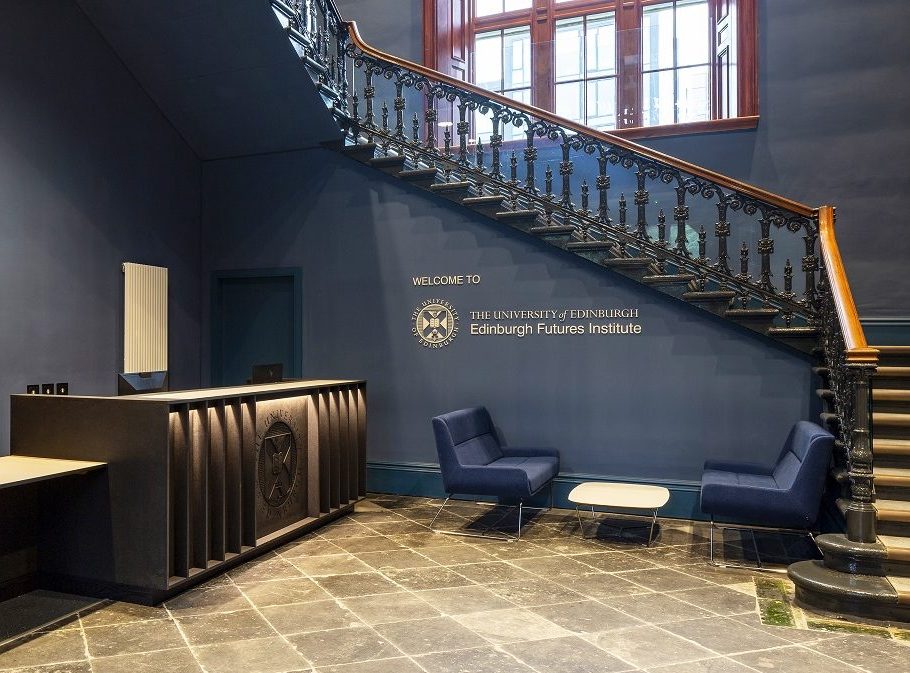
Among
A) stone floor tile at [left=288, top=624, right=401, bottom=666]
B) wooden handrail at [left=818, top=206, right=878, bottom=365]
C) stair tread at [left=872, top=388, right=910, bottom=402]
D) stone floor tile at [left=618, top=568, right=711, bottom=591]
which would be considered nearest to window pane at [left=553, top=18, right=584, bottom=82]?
wooden handrail at [left=818, top=206, right=878, bottom=365]

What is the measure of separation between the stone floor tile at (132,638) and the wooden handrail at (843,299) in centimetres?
395

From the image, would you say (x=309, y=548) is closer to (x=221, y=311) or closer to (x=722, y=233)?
(x=221, y=311)

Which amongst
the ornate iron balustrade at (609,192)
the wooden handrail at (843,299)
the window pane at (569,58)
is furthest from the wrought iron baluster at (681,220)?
the window pane at (569,58)

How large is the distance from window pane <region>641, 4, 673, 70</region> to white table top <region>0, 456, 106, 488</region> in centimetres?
665

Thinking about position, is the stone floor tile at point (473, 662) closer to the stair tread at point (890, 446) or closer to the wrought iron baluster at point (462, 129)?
the stair tread at point (890, 446)

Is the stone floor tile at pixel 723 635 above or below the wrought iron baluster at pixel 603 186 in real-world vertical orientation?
below

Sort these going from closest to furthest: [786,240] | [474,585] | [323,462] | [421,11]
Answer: [474,585]
[323,462]
[786,240]
[421,11]

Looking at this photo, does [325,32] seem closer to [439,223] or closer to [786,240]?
[439,223]

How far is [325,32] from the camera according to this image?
6984 mm

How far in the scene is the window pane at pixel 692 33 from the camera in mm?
7543

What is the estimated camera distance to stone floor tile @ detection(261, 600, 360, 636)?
143 inches

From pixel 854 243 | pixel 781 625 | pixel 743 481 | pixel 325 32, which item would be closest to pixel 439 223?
pixel 325 32

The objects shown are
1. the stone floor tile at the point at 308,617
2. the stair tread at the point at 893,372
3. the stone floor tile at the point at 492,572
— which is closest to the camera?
the stone floor tile at the point at 308,617

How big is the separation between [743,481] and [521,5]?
6339 mm
